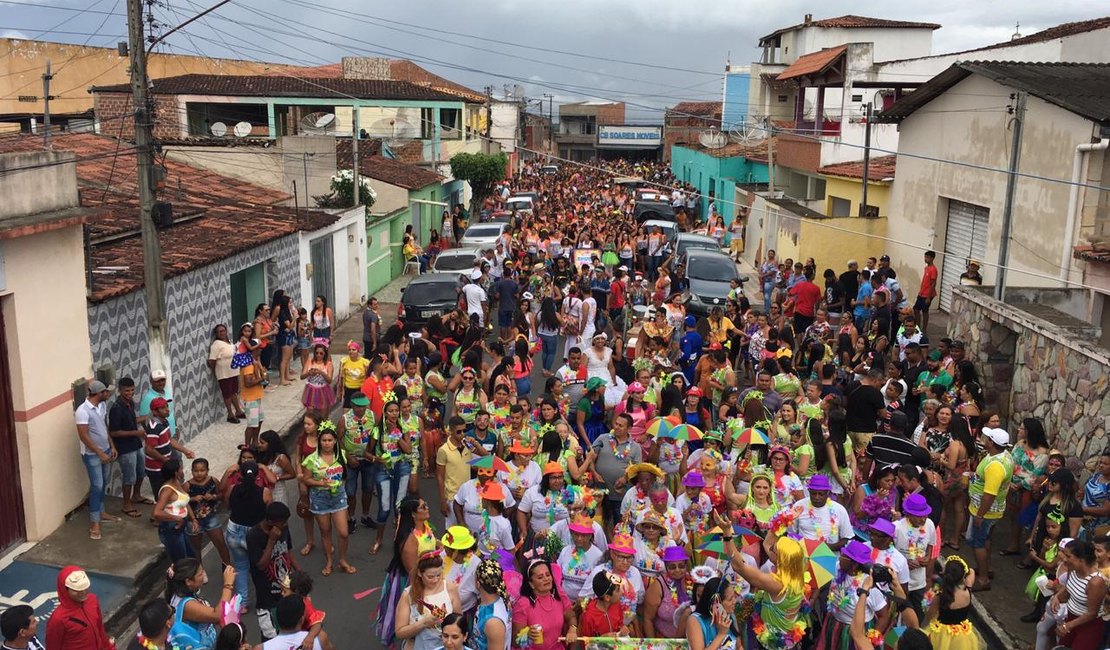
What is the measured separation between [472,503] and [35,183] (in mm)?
5671

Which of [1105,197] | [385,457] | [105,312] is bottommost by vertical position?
[385,457]

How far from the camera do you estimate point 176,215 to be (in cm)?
1736

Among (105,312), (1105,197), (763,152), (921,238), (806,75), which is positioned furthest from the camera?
(763,152)

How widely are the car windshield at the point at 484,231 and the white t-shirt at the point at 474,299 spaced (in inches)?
505

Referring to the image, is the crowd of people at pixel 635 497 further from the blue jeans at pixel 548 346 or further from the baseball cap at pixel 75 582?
the baseball cap at pixel 75 582

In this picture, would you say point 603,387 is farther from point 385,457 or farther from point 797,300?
point 797,300

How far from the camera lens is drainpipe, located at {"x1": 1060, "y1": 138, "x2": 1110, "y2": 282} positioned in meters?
15.0

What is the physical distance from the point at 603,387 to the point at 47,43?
38.3 metres

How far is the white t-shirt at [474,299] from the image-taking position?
16.4 meters

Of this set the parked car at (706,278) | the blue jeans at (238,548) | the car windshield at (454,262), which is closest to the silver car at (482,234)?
the car windshield at (454,262)

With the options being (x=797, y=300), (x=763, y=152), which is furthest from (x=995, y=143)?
(x=763, y=152)

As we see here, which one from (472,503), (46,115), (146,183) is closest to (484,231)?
(46,115)

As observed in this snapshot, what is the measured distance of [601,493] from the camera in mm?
8484

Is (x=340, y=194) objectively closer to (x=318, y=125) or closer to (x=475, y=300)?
(x=318, y=125)
